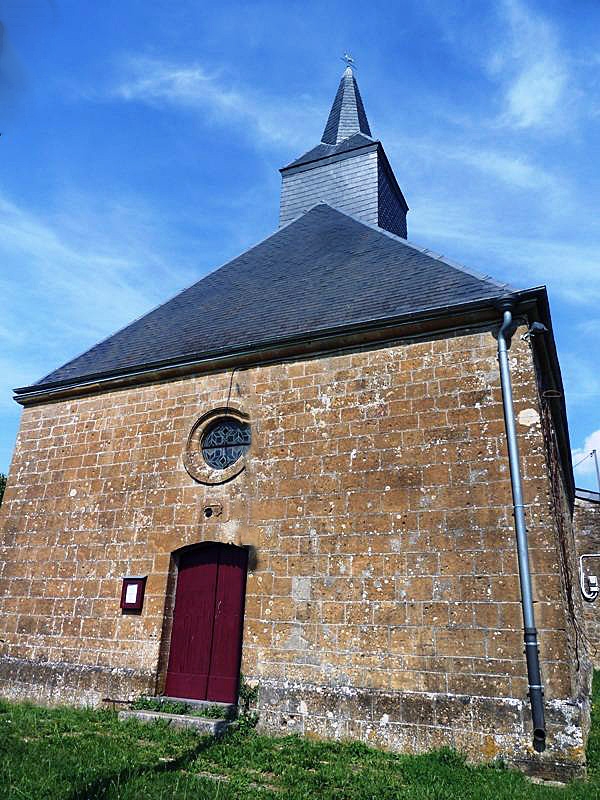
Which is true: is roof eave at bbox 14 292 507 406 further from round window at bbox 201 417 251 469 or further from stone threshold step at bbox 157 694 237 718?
stone threshold step at bbox 157 694 237 718

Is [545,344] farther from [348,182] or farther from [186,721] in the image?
[348,182]

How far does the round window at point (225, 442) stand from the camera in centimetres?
755

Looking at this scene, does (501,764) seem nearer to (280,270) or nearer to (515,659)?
(515,659)

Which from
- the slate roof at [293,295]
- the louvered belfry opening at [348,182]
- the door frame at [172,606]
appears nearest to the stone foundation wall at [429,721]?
the door frame at [172,606]

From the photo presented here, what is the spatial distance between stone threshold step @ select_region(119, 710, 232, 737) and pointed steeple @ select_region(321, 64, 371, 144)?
13346mm

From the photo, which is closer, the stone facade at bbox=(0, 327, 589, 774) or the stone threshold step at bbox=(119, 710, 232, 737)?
the stone facade at bbox=(0, 327, 589, 774)

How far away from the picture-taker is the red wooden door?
6.79 m

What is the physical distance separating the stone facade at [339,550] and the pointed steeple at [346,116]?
10.0m

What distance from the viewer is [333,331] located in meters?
7.17

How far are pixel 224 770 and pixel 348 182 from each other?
37.7 feet

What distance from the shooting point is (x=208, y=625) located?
7.04 m

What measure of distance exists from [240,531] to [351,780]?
306cm

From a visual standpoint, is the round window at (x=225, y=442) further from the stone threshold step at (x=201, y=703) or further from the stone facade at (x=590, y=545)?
the stone facade at (x=590, y=545)

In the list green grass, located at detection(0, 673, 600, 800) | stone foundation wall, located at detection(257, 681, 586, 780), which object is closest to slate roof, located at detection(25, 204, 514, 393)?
stone foundation wall, located at detection(257, 681, 586, 780)
